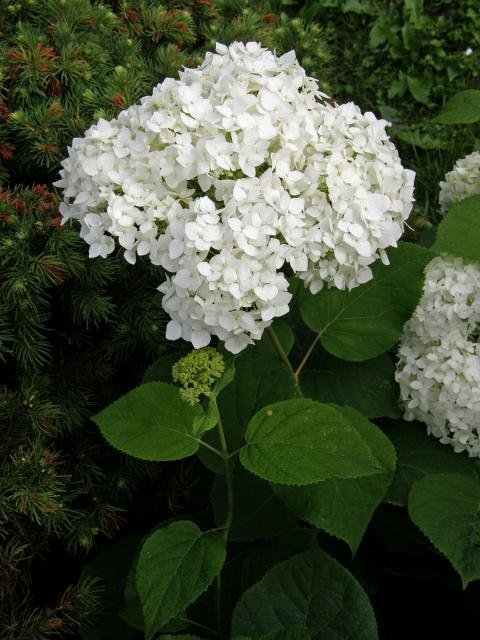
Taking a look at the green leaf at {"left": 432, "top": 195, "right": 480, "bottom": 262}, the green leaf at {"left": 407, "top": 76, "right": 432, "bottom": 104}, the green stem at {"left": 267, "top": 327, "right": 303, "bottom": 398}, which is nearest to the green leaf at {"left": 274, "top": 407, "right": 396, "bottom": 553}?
the green stem at {"left": 267, "top": 327, "right": 303, "bottom": 398}

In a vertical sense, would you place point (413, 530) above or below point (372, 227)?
below

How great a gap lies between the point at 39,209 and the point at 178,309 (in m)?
0.63

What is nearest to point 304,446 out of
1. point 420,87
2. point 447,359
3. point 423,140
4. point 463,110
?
point 447,359

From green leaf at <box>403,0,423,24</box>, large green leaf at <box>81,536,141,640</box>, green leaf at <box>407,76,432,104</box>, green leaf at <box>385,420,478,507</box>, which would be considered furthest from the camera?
green leaf at <box>403,0,423,24</box>

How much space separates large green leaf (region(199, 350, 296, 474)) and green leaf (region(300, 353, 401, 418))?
208mm

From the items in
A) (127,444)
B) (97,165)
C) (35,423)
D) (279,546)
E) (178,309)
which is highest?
(97,165)

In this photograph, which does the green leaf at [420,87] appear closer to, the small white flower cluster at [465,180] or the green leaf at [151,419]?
the small white flower cluster at [465,180]

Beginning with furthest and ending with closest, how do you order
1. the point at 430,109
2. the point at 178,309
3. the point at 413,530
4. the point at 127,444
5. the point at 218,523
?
1. the point at 430,109
2. the point at 413,530
3. the point at 218,523
4. the point at 127,444
5. the point at 178,309

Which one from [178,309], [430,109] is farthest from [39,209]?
[430,109]

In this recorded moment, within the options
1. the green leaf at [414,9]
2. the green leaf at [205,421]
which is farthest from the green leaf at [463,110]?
the green leaf at [414,9]

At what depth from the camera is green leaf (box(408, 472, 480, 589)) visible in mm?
1544

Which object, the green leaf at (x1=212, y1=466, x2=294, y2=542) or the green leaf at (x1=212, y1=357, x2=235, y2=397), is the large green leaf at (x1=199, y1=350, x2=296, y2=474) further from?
the green leaf at (x1=212, y1=357, x2=235, y2=397)

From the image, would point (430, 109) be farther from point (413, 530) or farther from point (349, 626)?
point (349, 626)

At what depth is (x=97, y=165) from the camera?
145cm
